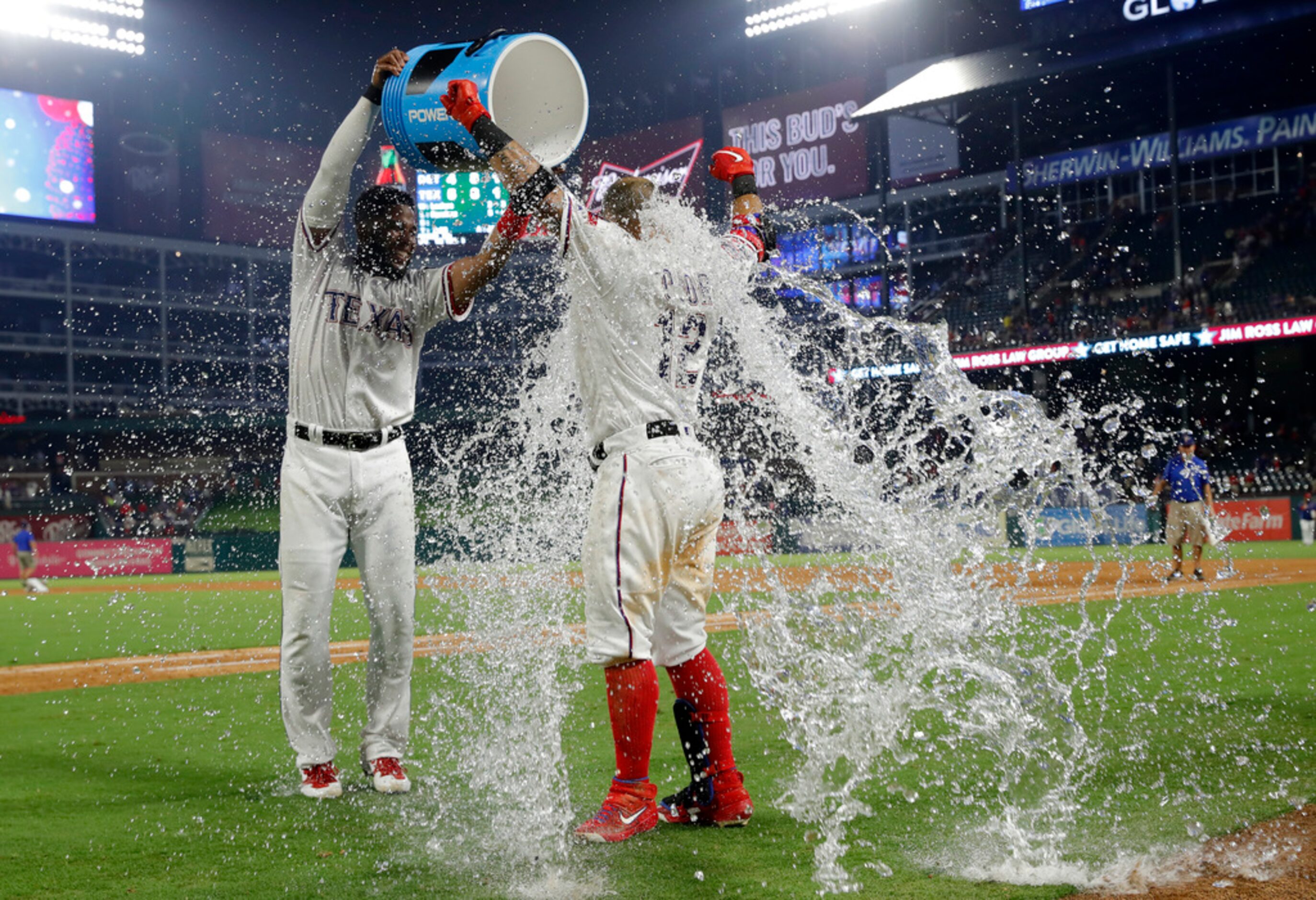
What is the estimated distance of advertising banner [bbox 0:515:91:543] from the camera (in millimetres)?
26781

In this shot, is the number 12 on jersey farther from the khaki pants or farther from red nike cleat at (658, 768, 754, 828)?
the khaki pants

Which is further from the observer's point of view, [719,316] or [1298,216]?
[1298,216]

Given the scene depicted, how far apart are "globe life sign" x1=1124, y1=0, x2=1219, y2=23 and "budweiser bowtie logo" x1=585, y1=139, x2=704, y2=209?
1346 centimetres

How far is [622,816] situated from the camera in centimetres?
320

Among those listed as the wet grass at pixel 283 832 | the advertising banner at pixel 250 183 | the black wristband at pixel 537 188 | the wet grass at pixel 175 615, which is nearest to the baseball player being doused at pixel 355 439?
the wet grass at pixel 283 832

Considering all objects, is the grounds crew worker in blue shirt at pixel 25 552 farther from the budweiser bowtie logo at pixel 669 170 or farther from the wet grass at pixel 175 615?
the budweiser bowtie logo at pixel 669 170

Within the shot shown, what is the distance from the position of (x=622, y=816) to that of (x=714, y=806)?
0.32 m

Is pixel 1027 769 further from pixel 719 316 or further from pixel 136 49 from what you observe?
pixel 136 49

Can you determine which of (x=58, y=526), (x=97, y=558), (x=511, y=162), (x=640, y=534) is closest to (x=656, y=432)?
(x=640, y=534)

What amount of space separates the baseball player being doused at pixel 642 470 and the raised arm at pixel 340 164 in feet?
2.30

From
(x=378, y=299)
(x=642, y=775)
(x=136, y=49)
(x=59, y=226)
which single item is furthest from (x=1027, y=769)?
(x=59, y=226)

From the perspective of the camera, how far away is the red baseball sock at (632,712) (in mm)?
3229

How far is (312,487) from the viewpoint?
384 centimetres

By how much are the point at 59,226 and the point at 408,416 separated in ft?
120
